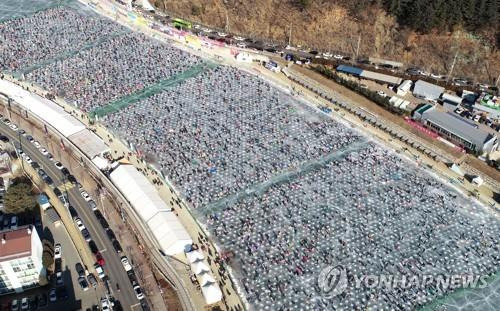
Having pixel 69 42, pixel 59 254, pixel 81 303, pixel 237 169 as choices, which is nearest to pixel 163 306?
pixel 81 303

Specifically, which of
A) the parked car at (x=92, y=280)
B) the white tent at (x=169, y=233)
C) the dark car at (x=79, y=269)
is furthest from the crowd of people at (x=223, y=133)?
the dark car at (x=79, y=269)

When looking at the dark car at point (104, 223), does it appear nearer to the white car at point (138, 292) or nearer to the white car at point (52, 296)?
the white car at point (52, 296)

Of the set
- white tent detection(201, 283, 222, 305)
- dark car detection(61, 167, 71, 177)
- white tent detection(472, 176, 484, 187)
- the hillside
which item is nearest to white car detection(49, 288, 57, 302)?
white tent detection(201, 283, 222, 305)

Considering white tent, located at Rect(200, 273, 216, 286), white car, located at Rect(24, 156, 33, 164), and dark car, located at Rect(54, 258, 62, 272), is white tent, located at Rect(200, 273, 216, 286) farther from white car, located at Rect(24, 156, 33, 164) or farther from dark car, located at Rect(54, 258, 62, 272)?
white car, located at Rect(24, 156, 33, 164)

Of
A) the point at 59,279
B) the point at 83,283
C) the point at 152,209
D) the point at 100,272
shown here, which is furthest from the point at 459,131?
the point at 59,279

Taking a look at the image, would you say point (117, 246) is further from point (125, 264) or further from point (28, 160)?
point (28, 160)

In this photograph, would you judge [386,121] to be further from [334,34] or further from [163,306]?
[163,306]
